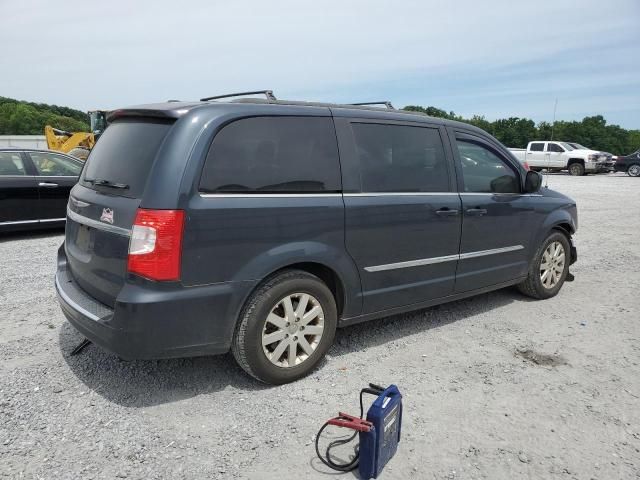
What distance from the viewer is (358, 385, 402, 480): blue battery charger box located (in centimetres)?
250

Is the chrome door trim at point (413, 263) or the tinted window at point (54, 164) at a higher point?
the tinted window at point (54, 164)

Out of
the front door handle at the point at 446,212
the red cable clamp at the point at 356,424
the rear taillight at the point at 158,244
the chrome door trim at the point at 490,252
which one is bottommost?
the red cable clamp at the point at 356,424

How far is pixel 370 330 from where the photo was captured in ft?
14.7

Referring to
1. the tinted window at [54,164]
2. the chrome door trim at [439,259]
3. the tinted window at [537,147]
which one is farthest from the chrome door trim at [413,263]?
the tinted window at [537,147]

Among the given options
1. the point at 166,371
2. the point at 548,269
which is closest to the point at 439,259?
the point at 548,269

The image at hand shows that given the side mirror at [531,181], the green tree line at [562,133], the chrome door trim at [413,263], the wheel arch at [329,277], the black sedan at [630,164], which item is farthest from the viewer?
the green tree line at [562,133]

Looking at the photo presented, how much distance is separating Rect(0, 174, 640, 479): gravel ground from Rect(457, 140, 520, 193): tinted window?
1197mm

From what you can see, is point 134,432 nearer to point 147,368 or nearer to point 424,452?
point 147,368

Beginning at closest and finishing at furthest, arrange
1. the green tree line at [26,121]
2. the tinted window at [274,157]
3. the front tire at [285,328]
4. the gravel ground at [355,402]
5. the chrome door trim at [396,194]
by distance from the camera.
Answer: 1. the gravel ground at [355,402]
2. the tinted window at [274,157]
3. the front tire at [285,328]
4. the chrome door trim at [396,194]
5. the green tree line at [26,121]

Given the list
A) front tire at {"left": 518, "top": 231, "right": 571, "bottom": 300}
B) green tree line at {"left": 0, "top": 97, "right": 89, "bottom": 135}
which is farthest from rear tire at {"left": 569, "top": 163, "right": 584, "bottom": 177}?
green tree line at {"left": 0, "top": 97, "right": 89, "bottom": 135}

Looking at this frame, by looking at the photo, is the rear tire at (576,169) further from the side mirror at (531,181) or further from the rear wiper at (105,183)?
the rear wiper at (105,183)

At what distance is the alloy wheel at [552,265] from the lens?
5375mm

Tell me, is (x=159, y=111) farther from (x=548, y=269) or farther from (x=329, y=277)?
(x=548, y=269)

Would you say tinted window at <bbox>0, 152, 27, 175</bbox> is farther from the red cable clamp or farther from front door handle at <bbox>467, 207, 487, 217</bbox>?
the red cable clamp
